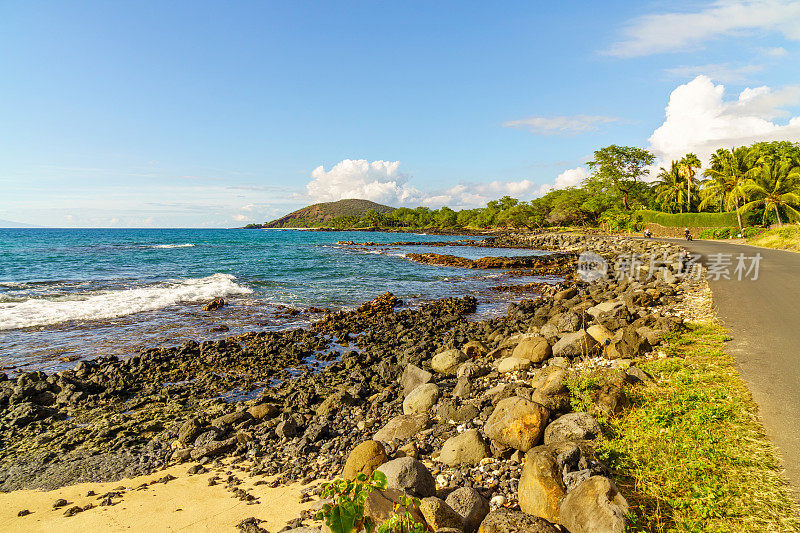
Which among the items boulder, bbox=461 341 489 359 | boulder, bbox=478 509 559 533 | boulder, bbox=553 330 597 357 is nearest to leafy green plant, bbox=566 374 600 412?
boulder, bbox=553 330 597 357

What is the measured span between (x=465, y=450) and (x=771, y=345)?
7.22 metres

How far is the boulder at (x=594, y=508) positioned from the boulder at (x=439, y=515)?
3.32 ft

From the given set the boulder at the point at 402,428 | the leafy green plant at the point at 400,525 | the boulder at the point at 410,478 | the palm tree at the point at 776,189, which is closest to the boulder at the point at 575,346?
the boulder at the point at 402,428

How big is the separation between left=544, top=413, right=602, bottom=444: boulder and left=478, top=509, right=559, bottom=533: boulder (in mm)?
1617

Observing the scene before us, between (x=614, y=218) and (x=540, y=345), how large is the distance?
6414 centimetres

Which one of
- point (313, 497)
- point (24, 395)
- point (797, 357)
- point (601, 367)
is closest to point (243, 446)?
point (313, 497)

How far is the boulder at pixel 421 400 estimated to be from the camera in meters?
7.96

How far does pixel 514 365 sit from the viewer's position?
9.26m

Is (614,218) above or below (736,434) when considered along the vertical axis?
above

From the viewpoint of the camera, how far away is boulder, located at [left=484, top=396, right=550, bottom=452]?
551cm

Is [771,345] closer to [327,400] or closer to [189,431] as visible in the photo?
[327,400]

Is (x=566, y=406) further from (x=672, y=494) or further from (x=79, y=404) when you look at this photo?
(x=79, y=404)

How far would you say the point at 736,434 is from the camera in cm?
509

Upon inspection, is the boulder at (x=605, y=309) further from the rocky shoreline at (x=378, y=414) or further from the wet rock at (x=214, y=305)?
the wet rock at (x=214, y=305)
